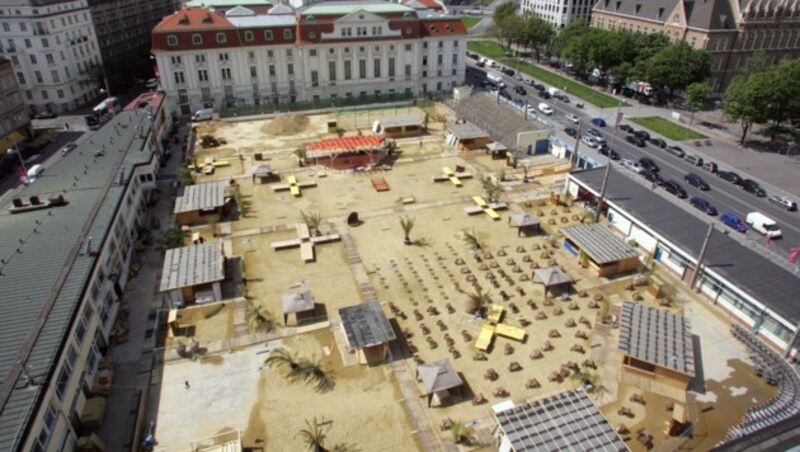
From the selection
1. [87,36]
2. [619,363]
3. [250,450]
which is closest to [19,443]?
[250,450]

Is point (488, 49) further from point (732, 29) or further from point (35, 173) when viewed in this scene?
point (35, 173)

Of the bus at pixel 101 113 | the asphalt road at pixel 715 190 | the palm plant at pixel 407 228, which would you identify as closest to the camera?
the palm plant at pixel 407 228

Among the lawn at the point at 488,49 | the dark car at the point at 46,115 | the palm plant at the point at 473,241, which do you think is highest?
the lawn at the point at 488,49

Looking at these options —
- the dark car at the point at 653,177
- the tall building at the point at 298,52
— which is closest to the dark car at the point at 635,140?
the dark car at the point at 653,177

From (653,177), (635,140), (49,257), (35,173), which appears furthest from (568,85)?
(49,257)

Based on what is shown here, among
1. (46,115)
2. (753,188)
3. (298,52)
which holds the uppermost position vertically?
(298,52)

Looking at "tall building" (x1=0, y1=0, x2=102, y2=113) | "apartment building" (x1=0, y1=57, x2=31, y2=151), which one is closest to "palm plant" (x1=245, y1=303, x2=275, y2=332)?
"apartment building" (x1=0, y1=57, x2=31, y2=151)

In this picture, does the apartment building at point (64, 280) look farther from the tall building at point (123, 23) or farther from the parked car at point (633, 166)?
the tall building at point (123, 23)
